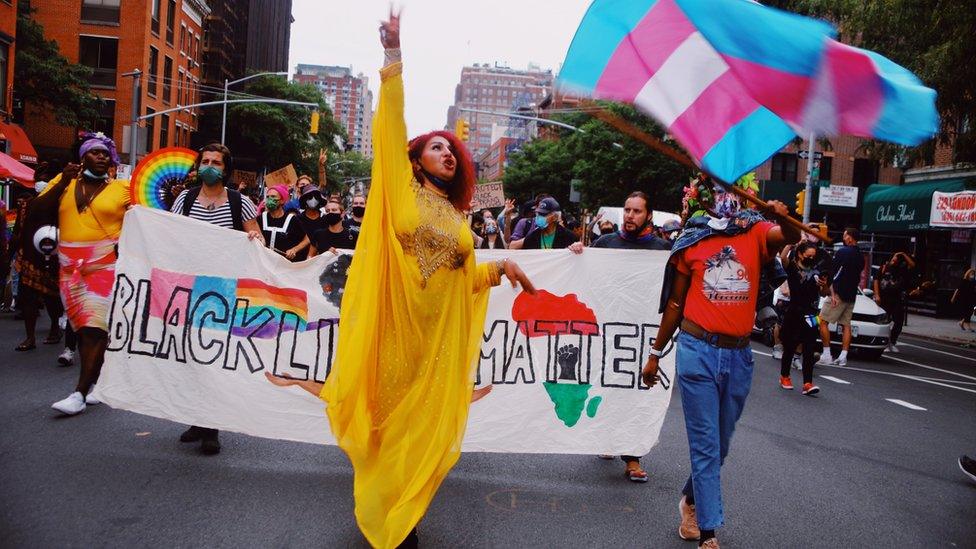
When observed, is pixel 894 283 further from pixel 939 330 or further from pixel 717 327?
pixel 717 327

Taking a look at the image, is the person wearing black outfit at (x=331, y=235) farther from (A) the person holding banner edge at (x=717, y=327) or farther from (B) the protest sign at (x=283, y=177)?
(B) the protest sign at (x=283, y=177)

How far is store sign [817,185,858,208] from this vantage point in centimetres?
3934

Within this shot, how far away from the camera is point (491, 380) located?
18.4 ft

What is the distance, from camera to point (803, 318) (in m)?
10.0

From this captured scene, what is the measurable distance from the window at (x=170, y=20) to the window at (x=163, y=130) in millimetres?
4273

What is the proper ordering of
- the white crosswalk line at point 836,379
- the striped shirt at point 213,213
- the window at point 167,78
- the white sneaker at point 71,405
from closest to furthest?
1. the striped shirt at point 213,213
2. the white sneaker at point 71,405
3. the white crosswalk line at point 836,379
4. the window at point 167,78

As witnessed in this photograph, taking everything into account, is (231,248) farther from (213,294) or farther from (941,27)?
(941,27)

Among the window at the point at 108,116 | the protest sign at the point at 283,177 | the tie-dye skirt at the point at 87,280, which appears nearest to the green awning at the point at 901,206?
the protest sign at the point at 283,177

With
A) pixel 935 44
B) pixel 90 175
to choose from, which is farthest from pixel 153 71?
pixel 90 175

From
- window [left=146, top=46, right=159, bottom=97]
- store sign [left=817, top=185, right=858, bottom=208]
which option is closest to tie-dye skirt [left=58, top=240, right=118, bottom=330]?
store sign [left=817, top=185, right=858, bottom=208]

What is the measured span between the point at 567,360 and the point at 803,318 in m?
5.37

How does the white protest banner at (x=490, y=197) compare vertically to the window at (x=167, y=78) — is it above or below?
below

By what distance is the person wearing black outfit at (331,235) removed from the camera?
8500mm

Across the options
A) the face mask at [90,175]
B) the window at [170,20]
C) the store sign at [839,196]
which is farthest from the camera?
the window at [170,20]
